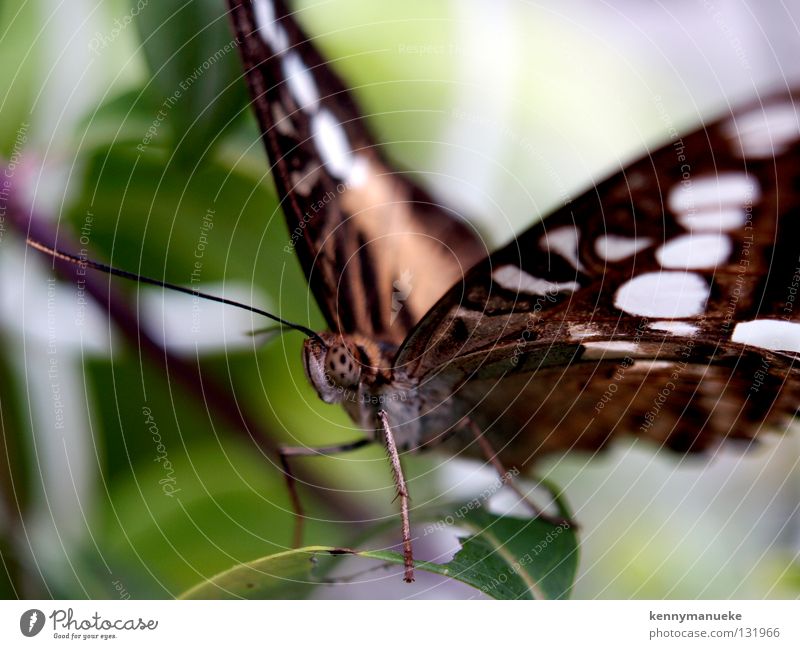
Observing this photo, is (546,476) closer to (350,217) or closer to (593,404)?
(593,404)

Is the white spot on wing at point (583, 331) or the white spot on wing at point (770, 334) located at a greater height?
the white spot on wing at point (770, 334)

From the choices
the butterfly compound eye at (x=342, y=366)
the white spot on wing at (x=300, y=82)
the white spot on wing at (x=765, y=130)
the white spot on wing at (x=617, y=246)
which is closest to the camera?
the white spot on wing at (x=765, y=130)

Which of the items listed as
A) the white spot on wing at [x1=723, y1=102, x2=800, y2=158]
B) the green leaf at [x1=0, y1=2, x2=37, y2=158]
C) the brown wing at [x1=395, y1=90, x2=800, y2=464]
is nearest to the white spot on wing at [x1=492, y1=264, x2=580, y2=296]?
the brown wing at [x1=395, y1=90, x2=800, y2=464]

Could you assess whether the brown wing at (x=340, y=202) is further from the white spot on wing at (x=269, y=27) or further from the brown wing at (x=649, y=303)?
the brown wing at (x=649, y=303)

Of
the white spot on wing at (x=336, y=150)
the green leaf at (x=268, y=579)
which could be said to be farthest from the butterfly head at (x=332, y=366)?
the white spot on wing at (x=336, y=150)

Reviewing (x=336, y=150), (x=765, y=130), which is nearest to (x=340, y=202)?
(x=336, y=150)

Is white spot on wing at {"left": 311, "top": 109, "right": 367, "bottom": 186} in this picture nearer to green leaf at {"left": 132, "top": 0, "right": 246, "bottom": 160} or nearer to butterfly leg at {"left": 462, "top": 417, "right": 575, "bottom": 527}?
green leaf at {"left": 132, "top": 0, "right": 246, "bottom": 160}
